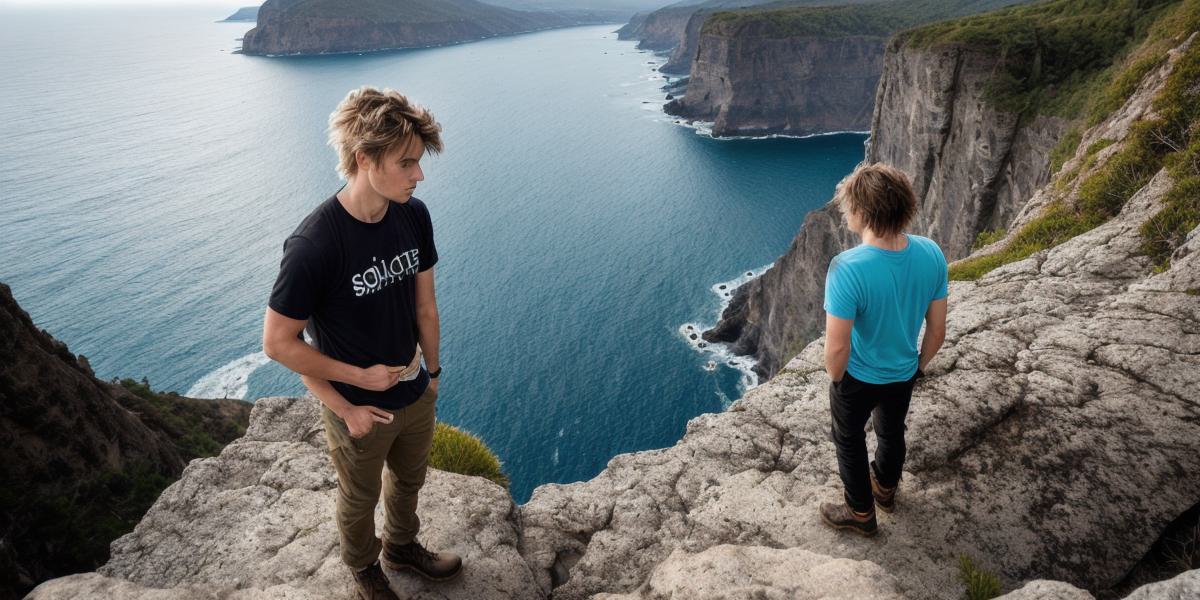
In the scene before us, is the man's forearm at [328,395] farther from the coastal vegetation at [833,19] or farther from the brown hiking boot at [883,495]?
the coastal vegetation at [833,19]

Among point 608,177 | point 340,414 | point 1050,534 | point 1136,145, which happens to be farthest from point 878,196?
point 608,177

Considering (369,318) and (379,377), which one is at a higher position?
(369,318)

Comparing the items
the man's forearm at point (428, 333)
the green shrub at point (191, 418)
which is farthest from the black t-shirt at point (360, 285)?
the green shrub at point (191, 418)

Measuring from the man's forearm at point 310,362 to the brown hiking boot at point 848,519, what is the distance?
182 inches

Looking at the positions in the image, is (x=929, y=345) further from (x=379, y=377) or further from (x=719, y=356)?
(x=719, y=356)

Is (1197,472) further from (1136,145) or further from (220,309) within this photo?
(220,309)

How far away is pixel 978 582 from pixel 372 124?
19.7 ft

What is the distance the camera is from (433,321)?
210 inches

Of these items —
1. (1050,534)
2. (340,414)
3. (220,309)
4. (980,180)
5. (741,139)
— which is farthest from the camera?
(741,139)

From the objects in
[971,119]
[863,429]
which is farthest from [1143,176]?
[971,119]

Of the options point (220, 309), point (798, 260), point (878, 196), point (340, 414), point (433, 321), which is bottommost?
point (220, 309)

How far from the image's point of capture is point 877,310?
5.08 metres

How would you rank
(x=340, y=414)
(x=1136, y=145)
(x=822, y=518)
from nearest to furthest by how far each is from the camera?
(x=340, y=414) < (x=822, y=518) < (x=1136, y=145)

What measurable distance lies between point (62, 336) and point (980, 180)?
72336 mm
